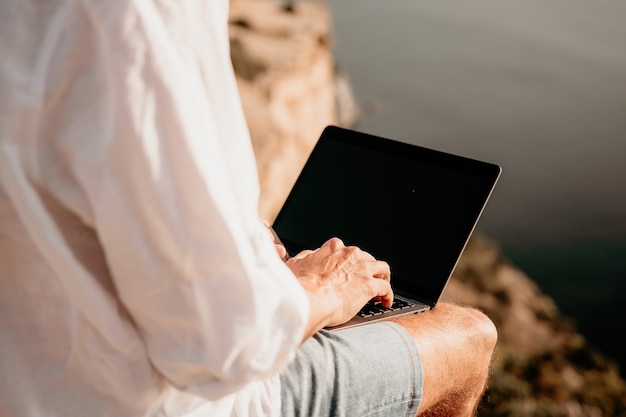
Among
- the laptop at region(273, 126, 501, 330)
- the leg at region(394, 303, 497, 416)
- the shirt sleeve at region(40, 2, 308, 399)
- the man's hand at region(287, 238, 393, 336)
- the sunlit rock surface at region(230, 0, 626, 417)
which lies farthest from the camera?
the sunlit rock surface at region(230, 0, 626, 417)

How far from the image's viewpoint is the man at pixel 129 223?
81 cm

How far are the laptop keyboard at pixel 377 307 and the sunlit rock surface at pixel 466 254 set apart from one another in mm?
3408

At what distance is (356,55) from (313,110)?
3.76m

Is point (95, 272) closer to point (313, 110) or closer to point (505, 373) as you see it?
point (505, 373)

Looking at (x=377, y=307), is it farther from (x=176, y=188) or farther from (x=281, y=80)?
(x=281, y=80)

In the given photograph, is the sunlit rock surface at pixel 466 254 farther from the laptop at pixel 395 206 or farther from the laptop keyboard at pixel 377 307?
the laptop keyboard at pixel 377 307

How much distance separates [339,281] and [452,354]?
1.13 ft

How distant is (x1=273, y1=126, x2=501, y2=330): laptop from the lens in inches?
62.8

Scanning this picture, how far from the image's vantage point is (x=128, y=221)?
83 cm

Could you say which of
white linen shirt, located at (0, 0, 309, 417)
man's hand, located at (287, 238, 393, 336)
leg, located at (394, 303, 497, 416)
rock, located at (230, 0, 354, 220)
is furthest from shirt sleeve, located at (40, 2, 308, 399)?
rock, located at (230, 0, 354, 220)

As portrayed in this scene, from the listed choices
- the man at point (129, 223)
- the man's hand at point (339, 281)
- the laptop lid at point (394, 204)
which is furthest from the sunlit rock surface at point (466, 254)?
the man at point (129, 223)

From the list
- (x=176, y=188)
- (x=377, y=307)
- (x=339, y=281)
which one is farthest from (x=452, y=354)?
(x=176, y=188)

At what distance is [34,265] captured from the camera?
2.94 feet

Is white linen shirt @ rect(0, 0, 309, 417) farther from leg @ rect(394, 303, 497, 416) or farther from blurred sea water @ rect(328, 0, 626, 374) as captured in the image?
blurred sea water @ rect(328, 0, 626, 374)
